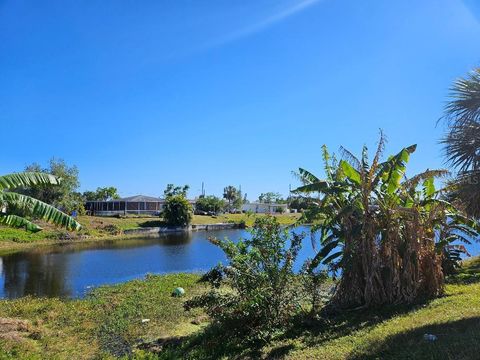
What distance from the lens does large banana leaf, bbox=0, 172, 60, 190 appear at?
31.7 feet

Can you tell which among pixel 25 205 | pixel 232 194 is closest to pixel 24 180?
pixel 25 205

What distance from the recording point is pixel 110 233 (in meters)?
55.8

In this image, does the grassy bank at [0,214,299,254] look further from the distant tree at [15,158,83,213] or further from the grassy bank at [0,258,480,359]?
the grassy bank at [0,258,480,359]

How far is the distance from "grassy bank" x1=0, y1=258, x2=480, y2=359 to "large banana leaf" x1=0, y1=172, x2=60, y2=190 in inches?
148

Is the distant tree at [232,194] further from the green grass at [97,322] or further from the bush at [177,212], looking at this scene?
the green grass at [97,322]

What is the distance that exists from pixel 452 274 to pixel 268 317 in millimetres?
7653

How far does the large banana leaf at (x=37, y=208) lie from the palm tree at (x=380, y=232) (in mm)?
6090

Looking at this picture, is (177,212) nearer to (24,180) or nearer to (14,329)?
(14,329)

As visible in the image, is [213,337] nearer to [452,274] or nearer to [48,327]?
[48,327]

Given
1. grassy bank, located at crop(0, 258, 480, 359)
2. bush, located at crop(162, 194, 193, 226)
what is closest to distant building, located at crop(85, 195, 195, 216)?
bush, located at crop(162, 194, 193, 226)

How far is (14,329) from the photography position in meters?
11.8

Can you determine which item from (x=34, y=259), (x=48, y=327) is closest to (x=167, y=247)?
(x=34, y=259)

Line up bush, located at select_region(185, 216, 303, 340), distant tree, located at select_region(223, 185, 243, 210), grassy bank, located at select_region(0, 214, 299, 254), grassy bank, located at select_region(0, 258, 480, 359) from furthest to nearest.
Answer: distant tree, located at select_region(223, 185, 243, 210), grassy bank, located at select_region(0, 214, 299, 254), bush, located at select_region(185, 216, 303, 340), grassy bank, located at select_region(0, 258, 480, 359)

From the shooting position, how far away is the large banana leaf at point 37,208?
9539 millimetres
